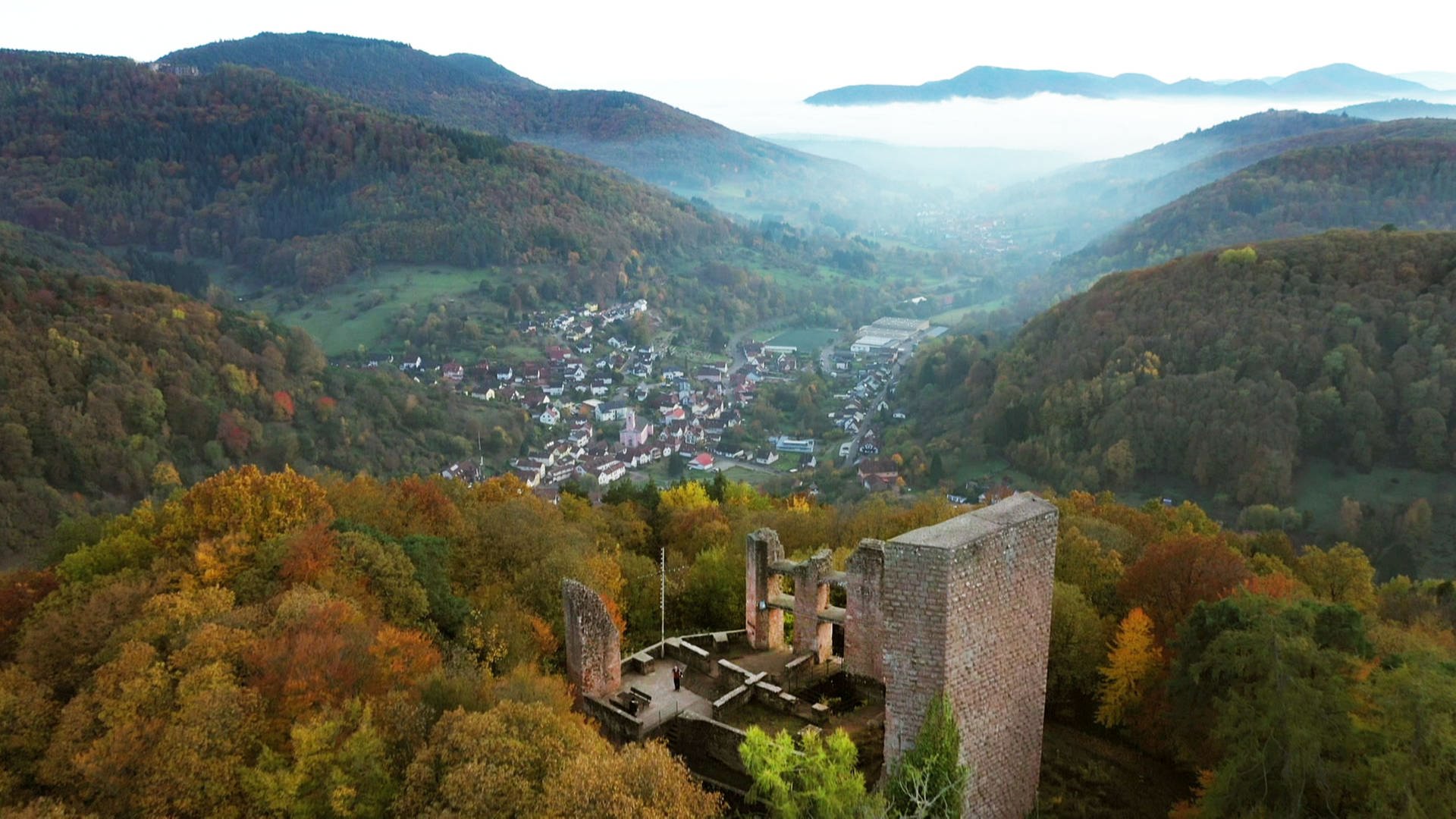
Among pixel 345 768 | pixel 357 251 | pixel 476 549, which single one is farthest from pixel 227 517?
pixel 357 251

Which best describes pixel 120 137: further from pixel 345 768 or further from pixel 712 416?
pixel 345 768

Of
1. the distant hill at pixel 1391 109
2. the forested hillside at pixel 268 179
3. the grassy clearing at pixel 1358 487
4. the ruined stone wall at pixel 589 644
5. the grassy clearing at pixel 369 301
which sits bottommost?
the grassy clearing at pixel 1358 487

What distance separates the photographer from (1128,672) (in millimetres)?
20625

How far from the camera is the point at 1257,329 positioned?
5994 centimetres

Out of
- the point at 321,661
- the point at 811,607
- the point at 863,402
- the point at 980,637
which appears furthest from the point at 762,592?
the point at 863,402

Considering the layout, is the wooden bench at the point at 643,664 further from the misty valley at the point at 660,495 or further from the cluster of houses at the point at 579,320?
the cluster of houses at the point at 579,320

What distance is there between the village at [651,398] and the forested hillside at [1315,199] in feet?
115

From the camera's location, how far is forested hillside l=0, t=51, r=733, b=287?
4766 inches

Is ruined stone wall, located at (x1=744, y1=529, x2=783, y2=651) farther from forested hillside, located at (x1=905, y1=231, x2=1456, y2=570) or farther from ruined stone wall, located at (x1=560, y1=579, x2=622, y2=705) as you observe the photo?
forested hillside, located at (x1=905, y1=231, x2=1456, y2=570)

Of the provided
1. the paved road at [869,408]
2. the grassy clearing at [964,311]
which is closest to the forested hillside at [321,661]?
the paved road at [869,408]

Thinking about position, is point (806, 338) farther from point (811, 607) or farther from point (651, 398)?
point (811, 607)

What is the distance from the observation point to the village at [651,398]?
7431cm

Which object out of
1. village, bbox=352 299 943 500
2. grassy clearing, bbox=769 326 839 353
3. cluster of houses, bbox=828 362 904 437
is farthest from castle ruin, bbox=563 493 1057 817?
grassy clearing, bbox=769 326 839 353

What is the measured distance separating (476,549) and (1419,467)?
181 feet
